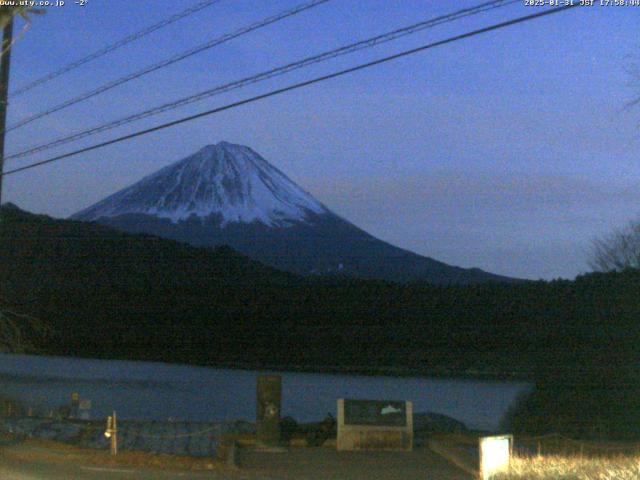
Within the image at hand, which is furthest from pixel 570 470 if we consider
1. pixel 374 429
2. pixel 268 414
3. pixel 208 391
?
pixel 208 391

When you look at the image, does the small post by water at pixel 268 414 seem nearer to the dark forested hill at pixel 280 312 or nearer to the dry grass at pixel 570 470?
the dry grass at pixel 570 470

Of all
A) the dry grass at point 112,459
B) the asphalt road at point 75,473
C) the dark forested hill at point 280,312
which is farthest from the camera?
the dark forested hill at point 280,312

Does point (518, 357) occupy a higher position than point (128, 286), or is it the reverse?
point (128, 286)

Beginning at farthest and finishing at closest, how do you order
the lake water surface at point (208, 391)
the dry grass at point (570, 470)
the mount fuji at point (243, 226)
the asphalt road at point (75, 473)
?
the mount fuji at point (243, 226)
the lake water surface at point (208, 391)
the asphalt road at point (75, 473)
the dry grass at point (570, 470)

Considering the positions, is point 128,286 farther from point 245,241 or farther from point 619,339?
point 245,241

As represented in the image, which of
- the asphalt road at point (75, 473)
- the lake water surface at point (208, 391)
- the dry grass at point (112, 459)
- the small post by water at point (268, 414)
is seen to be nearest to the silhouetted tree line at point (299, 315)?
the lake water surface at point (208, 391)

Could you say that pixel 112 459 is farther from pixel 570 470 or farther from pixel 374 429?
pixel 570 470

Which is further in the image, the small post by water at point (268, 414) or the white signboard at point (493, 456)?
the small post by water at point (268, 414)

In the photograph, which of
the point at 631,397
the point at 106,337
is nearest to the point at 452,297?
the point at 106,337
